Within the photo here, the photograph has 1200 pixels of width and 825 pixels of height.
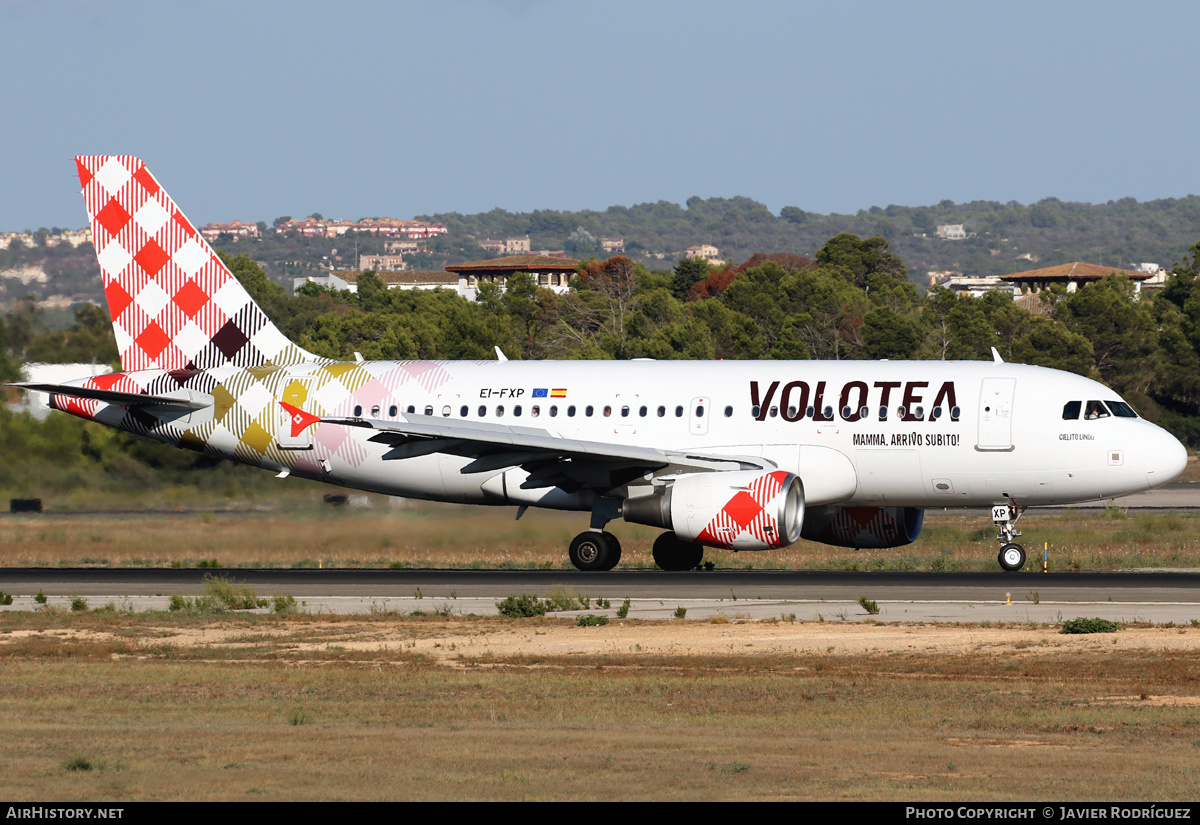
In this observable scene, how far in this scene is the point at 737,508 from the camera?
30.7 m

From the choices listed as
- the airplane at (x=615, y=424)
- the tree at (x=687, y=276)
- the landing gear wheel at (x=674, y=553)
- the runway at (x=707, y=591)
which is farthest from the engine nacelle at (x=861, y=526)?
the tree at (x=687, y=276)

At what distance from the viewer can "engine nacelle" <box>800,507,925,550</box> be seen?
3450 cm

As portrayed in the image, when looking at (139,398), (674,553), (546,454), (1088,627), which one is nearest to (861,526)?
(674,553)

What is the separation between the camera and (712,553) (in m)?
40.1

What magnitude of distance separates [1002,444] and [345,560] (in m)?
16.0

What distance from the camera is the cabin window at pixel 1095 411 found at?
32156 mm

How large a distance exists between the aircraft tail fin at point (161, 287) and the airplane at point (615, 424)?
46mm

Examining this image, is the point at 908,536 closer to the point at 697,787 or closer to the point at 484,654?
the point at 484,654

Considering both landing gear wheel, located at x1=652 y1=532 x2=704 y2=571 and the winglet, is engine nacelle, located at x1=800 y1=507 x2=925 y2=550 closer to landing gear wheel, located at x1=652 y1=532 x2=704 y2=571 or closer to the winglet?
landing gear wheel, located at x1=652 y1=532 x2=704 y2=571

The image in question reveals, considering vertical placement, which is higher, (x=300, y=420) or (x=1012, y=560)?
(x=300, y=420)

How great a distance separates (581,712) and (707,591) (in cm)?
1267

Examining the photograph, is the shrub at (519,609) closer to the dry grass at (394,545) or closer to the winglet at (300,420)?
the dry grass at (394,545)

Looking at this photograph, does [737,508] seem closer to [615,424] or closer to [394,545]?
[615,424]

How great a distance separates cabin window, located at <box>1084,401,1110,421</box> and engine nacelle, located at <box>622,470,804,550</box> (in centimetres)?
586
